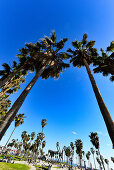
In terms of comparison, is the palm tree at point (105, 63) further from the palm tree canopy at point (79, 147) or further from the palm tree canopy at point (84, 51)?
the palm tree canopy at point (79, 147)

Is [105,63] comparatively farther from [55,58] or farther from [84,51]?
[55,58]

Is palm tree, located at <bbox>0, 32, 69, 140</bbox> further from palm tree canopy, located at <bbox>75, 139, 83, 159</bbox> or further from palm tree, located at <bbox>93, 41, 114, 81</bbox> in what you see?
palm tree canopy, located at <bbox>75, 139, 83, 159</bbox>

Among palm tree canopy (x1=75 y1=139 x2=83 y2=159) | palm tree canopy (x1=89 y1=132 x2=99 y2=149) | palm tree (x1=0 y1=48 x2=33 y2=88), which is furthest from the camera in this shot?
palm tree canopy (x1=75 y1=139 x2=83 y2=159)

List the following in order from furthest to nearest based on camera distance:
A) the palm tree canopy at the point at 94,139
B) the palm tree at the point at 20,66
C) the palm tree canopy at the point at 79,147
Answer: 1. the palm tree canopy at the point at 79,147
2. the palm tree canopy at the point at 94,139
3. the palm tree at the point at 20,66

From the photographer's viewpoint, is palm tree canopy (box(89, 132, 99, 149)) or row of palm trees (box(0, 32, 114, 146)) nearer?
row of palm trees (box(0, 32, 114, 146))

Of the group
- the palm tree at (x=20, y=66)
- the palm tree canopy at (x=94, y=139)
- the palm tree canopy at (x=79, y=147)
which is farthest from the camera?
the palm tree canopy at (x=79, y=147)

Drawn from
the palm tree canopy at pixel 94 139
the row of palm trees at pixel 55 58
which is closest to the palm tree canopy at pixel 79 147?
the palm tree canopy at pixel 94 139

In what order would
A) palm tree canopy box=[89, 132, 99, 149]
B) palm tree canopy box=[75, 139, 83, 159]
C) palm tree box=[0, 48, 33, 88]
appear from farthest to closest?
palm tree canopy box=[75, 139, 83, 159], palm tree canopy box=[89, 132, 99, 149], palm tree box=[0, 48, 33, 88]

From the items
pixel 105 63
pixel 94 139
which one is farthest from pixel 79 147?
pixel 105 63

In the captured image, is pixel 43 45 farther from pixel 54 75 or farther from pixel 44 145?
pixel 44 145

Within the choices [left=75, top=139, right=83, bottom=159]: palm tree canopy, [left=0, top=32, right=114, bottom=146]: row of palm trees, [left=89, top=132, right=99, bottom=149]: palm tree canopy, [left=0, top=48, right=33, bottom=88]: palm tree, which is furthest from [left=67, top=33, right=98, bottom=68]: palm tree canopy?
[left=75, top=139, right=83, bottom=159]: palm tree canopy

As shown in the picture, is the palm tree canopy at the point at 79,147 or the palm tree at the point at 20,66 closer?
the palm tree at the point at 20,66

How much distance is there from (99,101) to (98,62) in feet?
23.6

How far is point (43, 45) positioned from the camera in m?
9.59
